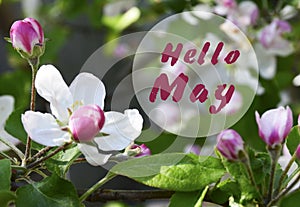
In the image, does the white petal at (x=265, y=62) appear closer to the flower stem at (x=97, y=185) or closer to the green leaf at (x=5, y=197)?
the flower stem at (x=97, y=185)

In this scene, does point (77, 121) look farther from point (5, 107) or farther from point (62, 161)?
point (5, 107)

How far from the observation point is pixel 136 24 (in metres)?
2.06

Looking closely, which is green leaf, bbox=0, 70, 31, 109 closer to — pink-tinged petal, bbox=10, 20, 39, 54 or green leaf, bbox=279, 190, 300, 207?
pink-tinged petal, bbox=10, 20, 39, 54

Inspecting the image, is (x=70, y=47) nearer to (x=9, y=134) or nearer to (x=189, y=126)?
(x=189, y=126)

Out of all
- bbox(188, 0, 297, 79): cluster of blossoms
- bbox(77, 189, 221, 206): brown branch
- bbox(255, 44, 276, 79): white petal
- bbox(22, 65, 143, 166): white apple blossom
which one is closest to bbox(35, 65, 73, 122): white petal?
bbox(22, 65, 143, 166): white apple blossom

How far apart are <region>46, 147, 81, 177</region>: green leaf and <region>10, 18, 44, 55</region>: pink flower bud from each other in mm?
128

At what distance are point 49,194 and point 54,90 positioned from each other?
12 centimetres

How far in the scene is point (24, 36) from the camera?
0.76 metres

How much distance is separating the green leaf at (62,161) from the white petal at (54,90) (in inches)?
1.6

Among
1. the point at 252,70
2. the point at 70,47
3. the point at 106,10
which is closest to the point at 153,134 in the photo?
the point at 252,70

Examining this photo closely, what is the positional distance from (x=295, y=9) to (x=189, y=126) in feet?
1.38
